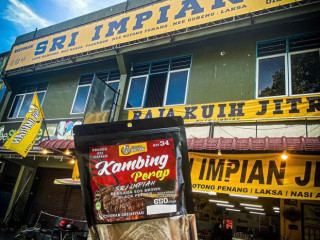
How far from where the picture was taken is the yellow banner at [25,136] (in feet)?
25.9

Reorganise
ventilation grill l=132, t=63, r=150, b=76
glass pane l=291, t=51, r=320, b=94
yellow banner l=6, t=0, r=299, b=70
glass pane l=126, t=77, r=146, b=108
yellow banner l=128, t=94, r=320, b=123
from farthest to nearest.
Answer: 1. ventilation grill l=132, t=63, r=150, b=76
2. glass pane l=126, t=77, r=146, b=108
3. yellow banner l=6, t=0, r=299, b=70
4. glass pane l=291, t=51, r=320, b=94
5. yellow banner l=128, t=94, r=320, b=123

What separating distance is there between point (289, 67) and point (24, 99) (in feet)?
44.6

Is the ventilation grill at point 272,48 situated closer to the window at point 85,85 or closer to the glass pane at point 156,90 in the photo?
the glass pane at point 156,90

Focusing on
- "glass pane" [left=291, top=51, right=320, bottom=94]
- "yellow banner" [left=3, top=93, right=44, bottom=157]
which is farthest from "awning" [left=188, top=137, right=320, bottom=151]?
"yellow banner" [left=3, top=93, right=44, bottom=157]

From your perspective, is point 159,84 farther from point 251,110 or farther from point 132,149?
point 132,149

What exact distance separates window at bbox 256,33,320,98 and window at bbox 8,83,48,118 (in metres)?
11.3

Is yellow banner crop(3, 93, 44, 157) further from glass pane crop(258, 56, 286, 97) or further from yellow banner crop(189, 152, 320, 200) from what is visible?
glass pane crop(258, 56, 286, 97)

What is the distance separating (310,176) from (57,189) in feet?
35.1

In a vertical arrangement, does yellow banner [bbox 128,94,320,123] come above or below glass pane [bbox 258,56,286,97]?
below

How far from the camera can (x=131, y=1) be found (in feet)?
36.4

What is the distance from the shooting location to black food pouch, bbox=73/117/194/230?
1.29 m

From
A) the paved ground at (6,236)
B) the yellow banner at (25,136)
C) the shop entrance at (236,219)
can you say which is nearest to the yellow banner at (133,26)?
the yellow banner at (25,136)

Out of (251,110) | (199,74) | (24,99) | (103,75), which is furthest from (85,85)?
(251,110)

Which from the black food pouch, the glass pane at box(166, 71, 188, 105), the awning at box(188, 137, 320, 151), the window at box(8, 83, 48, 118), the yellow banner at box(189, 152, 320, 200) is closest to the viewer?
the black food pouch
